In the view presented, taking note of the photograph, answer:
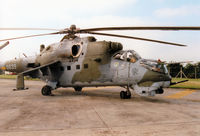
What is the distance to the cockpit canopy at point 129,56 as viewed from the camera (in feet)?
30.2

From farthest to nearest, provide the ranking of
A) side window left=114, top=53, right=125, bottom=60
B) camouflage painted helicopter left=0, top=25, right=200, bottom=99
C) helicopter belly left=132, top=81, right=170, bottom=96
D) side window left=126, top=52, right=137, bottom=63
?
side window left=114, top=53, right=125, bottom=60 < side window left=126, top=52, right=137, bottom=63 < camouflage painted helicopter left=0, top=25, right=200, bottom=99 < helicopter belly left=132, top=81, right=170, bottom=96

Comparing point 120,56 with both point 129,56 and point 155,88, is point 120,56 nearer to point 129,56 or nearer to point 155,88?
point 129,56

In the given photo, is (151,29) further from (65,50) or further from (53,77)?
(53,77)

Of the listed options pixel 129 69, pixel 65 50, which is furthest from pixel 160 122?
pixel 65 50

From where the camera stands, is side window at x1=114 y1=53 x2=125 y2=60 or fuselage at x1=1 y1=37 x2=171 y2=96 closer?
fuselage at x1=1 y1=37 x2=171 y2=96

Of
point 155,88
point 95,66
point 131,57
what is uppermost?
point 131,57

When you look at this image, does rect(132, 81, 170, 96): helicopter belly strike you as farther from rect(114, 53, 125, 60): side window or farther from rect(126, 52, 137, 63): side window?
rect(114, 53, 125, 60): side window

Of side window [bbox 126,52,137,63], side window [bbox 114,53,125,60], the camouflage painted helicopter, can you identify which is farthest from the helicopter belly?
side window [bbox 114,53,125,60]

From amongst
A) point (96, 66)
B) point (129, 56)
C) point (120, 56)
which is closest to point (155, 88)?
point (129, 56)

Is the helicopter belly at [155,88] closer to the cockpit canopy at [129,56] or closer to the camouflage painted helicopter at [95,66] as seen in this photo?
the camouflage painted helicopter at [95,66]

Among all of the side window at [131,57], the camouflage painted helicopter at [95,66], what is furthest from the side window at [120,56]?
the side window at [131,57]

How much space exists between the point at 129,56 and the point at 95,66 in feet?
7.32

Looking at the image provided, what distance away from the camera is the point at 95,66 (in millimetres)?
10344

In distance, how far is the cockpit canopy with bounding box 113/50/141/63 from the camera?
30.2 ft
